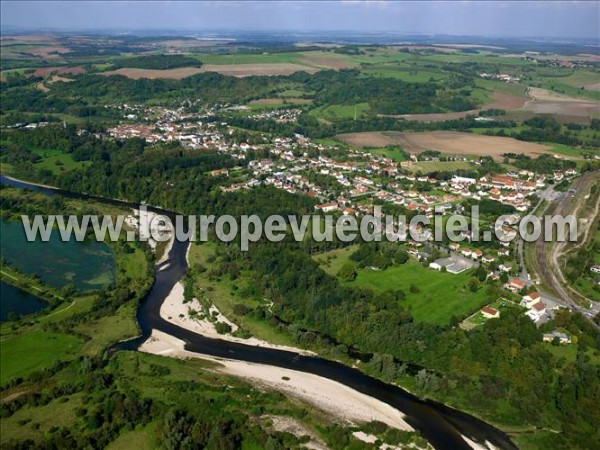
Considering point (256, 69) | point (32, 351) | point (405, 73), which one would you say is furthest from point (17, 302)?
point (405, 73)

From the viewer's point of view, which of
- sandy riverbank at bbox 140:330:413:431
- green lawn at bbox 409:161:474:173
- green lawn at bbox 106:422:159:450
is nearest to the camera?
green lawn at bbox 106:422:159:450

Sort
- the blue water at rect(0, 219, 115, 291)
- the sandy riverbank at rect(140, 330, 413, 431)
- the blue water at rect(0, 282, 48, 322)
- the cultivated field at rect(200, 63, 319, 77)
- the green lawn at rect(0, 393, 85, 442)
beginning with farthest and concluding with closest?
the cultivated field at rect(200, 63, 319, 77)
the blue water at rect(0, 219, 115, 291)
the blue water at rect(0, 282, 48, 322)
the sandy riverbank at rect(140, 330, 413, 431)
the green lawn at rect(0, 393, 85, 442)

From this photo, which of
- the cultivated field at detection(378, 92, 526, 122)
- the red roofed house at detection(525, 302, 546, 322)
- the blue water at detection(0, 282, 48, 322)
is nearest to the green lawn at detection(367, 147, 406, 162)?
the cultivated field at detection(378, 92, 526, 122)

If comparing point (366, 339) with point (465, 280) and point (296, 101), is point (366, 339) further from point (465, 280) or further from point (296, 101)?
point (296, 101)

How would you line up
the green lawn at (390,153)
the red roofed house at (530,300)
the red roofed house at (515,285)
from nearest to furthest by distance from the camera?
1. the red roofed house at (530,300)
2. the red roofed house at (515,285)
3. the green lawn at (390,153)

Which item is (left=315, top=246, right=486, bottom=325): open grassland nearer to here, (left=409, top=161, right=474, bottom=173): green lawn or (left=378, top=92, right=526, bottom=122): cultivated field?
(left=409, top=161, right=474, bottom=173): green lawn

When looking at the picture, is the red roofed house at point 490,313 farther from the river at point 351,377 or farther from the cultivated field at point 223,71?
the cultivated field at point 223,71

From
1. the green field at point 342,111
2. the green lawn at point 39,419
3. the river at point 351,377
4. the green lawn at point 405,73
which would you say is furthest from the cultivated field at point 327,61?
the green lawn at point 39,419
